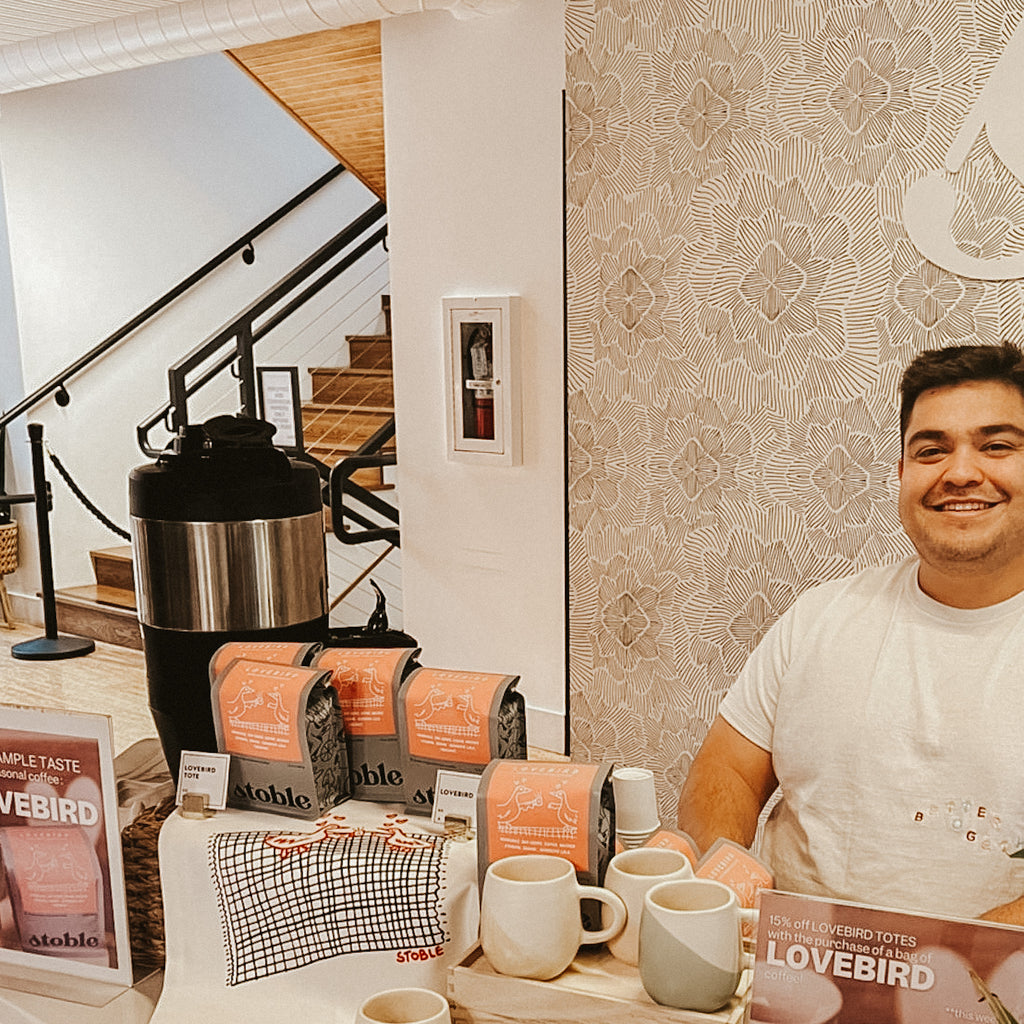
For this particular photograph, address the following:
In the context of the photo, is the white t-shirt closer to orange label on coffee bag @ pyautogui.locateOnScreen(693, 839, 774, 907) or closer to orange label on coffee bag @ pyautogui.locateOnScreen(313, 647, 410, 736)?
orange label on coffee bag @ pyautogui.locateOnScreen(693, 839, 774, 907)

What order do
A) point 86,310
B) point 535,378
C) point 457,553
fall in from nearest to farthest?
point 535,378 < point 457,553 < point 86,310

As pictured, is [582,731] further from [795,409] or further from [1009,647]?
[1009,647]

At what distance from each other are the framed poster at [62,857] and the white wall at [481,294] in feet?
9.46

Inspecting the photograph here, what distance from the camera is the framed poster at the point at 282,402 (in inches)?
257

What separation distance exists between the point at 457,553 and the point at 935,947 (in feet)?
11.9

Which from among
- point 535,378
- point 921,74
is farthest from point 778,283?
point 535,378

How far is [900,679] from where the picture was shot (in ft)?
5.81

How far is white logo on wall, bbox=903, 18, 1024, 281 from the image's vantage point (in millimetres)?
2793

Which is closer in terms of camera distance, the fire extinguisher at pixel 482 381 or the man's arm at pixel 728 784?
the man's arm at pixel 728 784

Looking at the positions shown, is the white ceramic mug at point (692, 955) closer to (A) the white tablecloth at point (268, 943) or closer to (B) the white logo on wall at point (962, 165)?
(A) the white tablecloth at point (268, 943)

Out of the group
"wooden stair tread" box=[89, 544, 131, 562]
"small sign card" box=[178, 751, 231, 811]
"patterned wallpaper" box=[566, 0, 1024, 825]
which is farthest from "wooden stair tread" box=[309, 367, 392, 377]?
"small sign card" box=[178, 751, 231, 811]

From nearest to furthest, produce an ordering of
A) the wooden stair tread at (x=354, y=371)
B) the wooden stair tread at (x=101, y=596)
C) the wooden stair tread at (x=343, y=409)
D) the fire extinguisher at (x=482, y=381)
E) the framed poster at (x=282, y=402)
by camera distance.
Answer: the fire extinguisher at (x=482, y=381)
the wooden stair tread at (x=101, y=596)
the wooden stair tread at (x=343, y=409)
the framed poster at (x=282, y=402)
the wooden stair tread at (x=354, y=371)

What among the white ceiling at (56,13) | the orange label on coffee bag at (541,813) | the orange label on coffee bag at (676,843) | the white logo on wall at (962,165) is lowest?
the orange label on coffee bag at (676,843)

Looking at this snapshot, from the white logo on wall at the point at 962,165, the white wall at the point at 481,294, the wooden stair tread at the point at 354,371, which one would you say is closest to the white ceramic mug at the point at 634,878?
the white logo on wall at the point at 962,165
